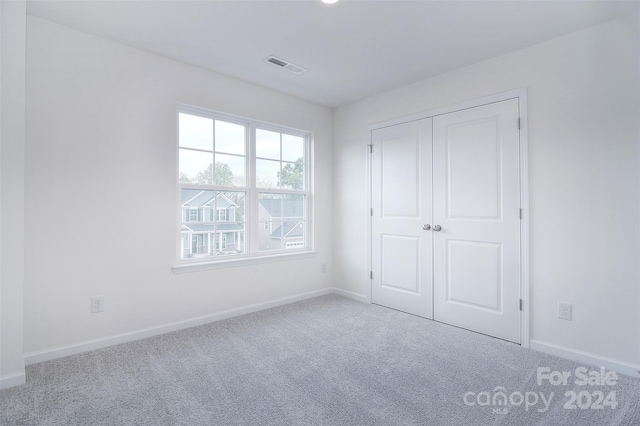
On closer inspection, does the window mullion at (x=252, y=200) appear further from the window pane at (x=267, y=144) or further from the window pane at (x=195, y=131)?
the window pane at (x=195, y=131)

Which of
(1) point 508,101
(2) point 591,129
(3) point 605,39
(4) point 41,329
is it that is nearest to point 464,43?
(1) point 508,101

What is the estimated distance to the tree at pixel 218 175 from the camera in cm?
324

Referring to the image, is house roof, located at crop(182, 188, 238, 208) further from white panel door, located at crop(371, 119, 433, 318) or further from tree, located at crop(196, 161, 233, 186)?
white panel door, located at crop(371, 119, 433, 318)

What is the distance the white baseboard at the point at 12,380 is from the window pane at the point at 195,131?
81.2 inches

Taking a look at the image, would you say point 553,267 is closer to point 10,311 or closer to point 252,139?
point 252,139

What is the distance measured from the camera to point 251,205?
11.8ft

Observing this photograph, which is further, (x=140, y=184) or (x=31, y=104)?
(x=140, y=184)

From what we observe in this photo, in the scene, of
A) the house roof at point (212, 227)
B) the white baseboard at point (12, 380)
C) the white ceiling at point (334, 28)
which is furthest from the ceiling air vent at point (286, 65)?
the white baseboard at point (12, 380)

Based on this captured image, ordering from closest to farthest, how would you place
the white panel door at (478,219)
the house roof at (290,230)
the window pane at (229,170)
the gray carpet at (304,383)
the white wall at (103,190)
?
the gray carpet at (304,383) → the white wall at (103,190) → the white panel door at (478,219) → the window pane at (229,170) → the house roof at (290,230)

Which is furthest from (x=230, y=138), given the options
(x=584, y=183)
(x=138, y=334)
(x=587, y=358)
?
(x=587, y=358)

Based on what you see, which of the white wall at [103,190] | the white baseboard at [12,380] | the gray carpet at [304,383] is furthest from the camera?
the white wall at [103,190]

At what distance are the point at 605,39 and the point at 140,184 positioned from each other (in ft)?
12.5

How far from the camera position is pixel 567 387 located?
82.5 inches

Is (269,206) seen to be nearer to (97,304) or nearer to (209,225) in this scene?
(209,225)
